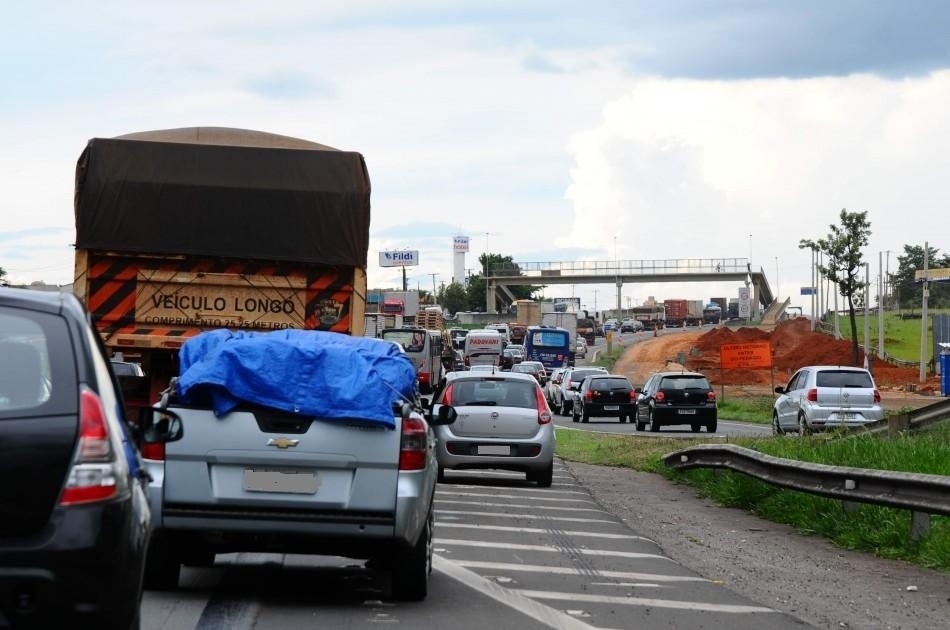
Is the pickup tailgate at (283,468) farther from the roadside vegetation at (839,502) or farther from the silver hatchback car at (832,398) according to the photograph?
the silver hatchback car at (832,398)

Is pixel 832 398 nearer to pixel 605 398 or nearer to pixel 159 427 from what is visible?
pixel 605 398

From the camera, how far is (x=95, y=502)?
18.1 feet

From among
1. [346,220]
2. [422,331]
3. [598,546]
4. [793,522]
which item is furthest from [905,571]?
[422,331]

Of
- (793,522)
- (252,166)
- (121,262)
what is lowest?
(793,522)

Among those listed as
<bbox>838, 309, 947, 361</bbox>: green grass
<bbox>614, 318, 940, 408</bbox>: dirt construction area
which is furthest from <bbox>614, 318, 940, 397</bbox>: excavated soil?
<bbox>838, 309, 947, 361</bbox>: green grass

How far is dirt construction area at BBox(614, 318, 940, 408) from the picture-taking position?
65500mm

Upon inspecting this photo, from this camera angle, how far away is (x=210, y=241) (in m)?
17.3

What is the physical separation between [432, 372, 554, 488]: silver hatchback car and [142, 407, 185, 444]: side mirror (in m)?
12.5

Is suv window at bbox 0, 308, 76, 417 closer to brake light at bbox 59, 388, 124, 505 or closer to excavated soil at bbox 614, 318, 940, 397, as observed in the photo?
brake light at bbox 59, 388, 124, 505

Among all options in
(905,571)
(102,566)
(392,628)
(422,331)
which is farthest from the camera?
(422,331)

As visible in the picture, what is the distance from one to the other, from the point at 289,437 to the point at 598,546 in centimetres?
480

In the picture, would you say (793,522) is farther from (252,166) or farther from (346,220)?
(252,166)

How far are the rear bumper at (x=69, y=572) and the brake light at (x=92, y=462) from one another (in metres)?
0.05

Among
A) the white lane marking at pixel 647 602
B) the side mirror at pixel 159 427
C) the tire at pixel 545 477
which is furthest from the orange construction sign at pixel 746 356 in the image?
the side mirror at pixel 159 427
